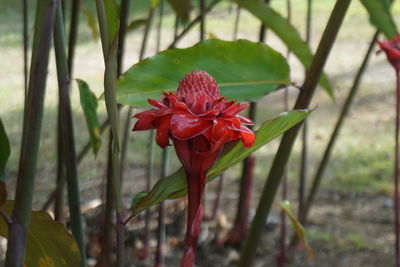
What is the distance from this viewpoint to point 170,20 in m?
4.43

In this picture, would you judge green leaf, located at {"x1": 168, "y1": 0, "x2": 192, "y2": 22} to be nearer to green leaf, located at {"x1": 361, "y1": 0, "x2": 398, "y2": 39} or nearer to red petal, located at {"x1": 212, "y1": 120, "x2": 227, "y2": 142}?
green leaf, located at {"x1": 361, "y1": 0, "x2": 398, "y2": 39}

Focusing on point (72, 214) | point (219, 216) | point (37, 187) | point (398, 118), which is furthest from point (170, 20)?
point (72, 214)

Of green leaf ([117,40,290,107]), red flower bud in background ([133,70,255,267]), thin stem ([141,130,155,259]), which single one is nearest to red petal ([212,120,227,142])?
red flower bud in background ([133,70,255,267])

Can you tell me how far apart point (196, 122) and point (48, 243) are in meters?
0.20

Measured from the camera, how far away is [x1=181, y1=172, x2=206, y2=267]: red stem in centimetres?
46

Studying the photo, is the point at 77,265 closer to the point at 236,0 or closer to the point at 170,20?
the point at 236,0

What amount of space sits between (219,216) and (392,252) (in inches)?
16.8

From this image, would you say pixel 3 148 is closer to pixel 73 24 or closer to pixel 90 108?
pixel 90 108

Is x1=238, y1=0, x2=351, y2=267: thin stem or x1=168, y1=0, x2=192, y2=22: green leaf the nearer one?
x1=238, y1=0, x2=351, y2=267: thin stem

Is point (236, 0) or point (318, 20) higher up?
point (236, 0)

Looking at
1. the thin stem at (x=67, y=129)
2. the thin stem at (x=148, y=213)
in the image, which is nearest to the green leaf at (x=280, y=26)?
the thin stem at (x=67, y=129)

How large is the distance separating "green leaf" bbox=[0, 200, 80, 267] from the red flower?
1.79 feet

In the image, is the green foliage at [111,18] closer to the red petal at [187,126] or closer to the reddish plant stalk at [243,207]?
the red petal at [187,126]

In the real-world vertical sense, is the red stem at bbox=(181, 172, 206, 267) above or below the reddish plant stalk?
above
